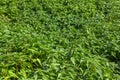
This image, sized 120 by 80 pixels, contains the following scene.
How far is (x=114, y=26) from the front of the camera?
17.2 feet

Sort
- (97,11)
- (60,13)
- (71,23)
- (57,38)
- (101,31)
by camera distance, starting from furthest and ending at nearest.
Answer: (97,11) < (60,13) < (71,23) < (101,31) < (57,38)

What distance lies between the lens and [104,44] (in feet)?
14.4

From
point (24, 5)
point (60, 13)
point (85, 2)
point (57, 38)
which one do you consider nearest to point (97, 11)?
point (85, 2)

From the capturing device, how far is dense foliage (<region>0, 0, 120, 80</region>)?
2977 millimetres

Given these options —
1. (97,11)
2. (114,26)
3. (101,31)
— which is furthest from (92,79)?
(97,11)

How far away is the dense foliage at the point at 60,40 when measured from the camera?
2.98 m

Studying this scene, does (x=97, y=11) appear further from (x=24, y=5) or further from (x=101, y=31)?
(x=24, y=5)

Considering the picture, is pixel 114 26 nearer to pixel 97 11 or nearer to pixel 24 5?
pixel 97 11

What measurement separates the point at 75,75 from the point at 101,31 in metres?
2.17

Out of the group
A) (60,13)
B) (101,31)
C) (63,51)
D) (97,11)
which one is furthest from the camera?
(97,11)

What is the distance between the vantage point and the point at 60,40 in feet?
13.6

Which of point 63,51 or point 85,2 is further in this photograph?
point 85,2

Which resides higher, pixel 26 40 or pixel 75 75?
pixel 26 40

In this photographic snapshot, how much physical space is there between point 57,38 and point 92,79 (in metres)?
1.47
